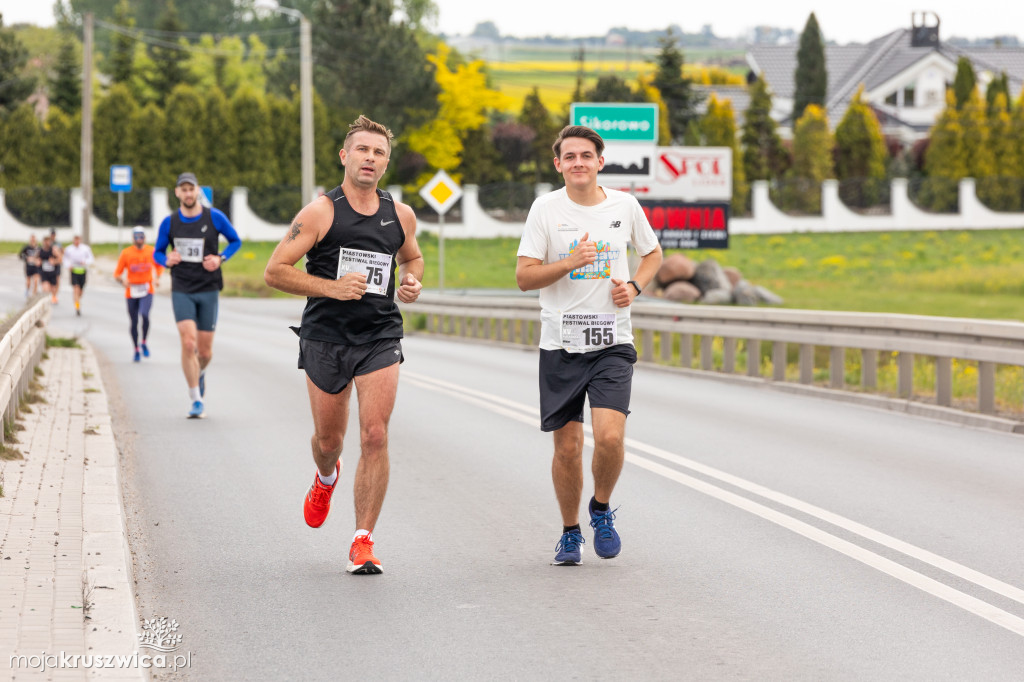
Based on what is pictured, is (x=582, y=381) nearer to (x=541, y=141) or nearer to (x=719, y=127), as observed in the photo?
(x=719, y=127)

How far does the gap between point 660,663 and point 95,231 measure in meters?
52.9

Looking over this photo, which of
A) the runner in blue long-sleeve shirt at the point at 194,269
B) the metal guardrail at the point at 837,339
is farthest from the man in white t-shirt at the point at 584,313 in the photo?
the runner in blue long-sleeve shirt at the point at 194,269

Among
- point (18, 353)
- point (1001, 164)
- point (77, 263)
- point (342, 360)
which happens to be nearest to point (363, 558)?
point (342, 360)

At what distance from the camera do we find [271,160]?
60.4m

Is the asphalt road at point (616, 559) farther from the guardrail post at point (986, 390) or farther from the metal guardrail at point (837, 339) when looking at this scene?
the metal guardrail at point (837, 339)

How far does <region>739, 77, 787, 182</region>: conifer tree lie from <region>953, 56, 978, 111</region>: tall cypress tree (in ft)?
29.4

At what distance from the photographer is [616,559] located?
23.7 feet

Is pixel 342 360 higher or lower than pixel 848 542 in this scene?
higher

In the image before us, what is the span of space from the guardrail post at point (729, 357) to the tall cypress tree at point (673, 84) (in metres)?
67.8

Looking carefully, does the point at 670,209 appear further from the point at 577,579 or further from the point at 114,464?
the point at 577,579

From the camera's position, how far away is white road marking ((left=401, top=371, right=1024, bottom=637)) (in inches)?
246

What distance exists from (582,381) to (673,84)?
80085mm

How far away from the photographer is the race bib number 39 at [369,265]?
6879 millimetres

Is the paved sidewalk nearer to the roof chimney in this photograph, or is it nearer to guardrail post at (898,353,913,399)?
guardrail post at (898,353,913,399)
